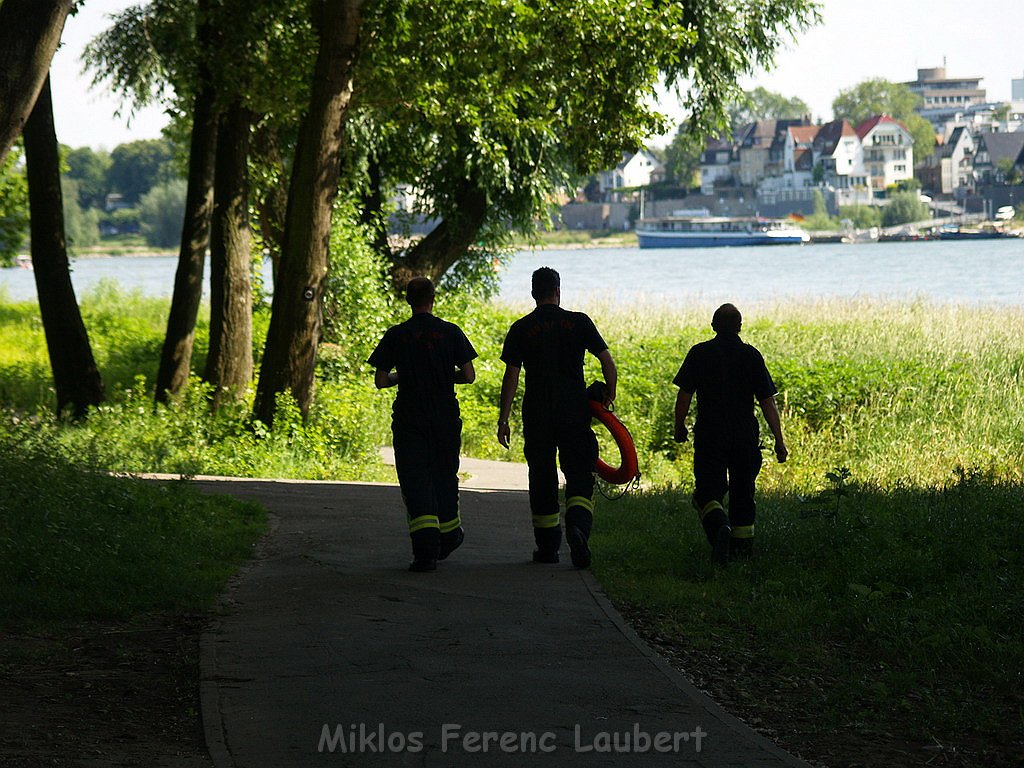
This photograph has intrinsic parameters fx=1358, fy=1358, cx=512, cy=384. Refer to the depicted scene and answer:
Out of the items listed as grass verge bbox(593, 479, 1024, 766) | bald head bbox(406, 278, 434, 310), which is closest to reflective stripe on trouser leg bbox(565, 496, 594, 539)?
grass verge bbox(593, 479, 1024, 766)

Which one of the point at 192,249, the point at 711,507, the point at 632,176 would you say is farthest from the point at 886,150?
the point at 711,507

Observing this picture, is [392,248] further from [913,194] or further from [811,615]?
[913,194]

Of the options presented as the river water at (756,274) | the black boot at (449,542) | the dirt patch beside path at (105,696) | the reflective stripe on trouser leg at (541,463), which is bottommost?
the river water at (756,274)

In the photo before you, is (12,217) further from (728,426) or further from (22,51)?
(728,426)

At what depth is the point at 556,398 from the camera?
29.1 feet

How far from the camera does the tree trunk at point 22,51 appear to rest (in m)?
7.89

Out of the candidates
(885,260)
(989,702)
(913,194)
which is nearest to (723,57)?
(989,702)

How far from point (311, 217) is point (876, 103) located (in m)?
162

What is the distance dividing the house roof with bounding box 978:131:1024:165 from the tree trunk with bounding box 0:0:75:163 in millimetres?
148436

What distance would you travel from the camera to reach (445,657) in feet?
21.8

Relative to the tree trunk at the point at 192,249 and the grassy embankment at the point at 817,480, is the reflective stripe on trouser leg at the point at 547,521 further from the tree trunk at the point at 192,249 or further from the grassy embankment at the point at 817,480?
the tree trunk at the point at 192,249

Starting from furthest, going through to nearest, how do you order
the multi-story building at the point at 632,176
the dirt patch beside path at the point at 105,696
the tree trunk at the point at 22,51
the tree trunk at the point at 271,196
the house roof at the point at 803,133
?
the house roof at the point at 803,133 → the multi-story building at the point at 632,176 → the tree trunk at the point at 271,196 → the tree trunk at the point at 22,51 → the dirt patch beside path at the point at 105,696

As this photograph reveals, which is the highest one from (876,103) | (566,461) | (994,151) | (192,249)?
(876,103)

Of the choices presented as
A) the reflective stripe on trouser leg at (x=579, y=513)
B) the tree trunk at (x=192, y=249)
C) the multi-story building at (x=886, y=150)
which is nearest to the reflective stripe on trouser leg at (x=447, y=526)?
the reflective stripe on trouser leg at (x=579, y=513)
